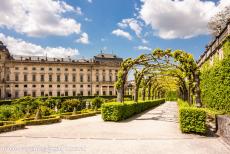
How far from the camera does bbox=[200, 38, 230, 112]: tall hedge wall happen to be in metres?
11.6

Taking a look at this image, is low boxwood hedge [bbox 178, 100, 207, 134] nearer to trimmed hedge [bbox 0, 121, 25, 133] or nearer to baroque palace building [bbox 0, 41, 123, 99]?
trimmed hedge [bbox 0, 121, 25, 133]

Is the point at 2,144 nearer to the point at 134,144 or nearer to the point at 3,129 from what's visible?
the point at 3,129

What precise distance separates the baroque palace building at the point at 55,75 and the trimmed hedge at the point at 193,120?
56227 millimetres

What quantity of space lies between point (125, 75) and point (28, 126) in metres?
7.05

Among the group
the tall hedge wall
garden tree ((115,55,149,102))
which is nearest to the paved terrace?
the tall hedge wall

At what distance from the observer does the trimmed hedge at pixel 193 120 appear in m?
9.81

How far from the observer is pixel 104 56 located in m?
72.3

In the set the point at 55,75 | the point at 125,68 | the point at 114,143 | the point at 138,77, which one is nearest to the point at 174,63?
the point at 125,68

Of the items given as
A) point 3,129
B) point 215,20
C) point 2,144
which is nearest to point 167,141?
point 2,144

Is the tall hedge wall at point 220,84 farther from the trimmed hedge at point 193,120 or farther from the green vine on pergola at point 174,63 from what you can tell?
the trimmed hedge at point 193,120

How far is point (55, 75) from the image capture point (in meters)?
65.9

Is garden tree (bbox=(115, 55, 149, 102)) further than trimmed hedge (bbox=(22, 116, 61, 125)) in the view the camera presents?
Yes

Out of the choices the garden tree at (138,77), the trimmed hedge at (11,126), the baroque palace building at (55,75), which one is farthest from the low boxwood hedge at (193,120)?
the baroque palace building at (55,75)

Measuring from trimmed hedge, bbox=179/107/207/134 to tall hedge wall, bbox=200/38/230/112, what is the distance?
7.87 ft
